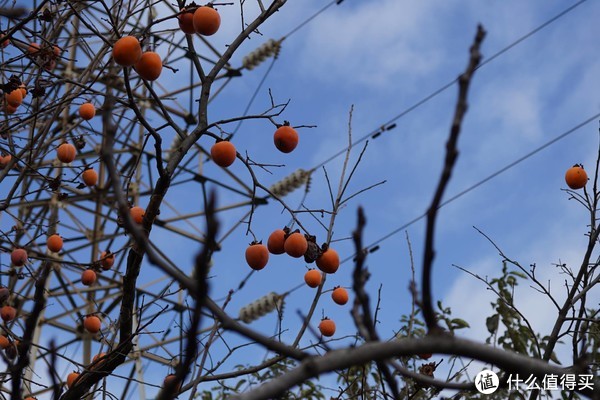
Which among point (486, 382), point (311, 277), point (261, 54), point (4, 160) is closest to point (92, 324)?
point (4, 160)

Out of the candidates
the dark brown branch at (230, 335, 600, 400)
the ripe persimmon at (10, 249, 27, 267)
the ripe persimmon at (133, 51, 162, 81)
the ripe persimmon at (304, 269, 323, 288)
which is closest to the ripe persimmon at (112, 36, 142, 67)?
the ripe persimmon at (133, 51, 162, 81)

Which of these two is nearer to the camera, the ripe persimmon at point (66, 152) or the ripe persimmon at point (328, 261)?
the ripe persimmon at point (328, 261)

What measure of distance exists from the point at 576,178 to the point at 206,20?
211 cm

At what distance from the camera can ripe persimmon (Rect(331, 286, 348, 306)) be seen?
373cm

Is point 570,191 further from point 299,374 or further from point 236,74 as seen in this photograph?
point 236,74

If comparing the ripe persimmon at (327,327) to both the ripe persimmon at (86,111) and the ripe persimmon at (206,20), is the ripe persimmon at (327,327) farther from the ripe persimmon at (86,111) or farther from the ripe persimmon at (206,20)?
the ripe persimmon at (86,111)

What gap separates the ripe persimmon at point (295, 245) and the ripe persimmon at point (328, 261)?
3.1 inches

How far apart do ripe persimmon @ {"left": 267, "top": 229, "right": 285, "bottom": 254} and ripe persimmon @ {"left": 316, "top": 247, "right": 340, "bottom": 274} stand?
166 millimetres

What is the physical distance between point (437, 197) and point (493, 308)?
3.83 metres

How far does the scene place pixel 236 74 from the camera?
1073 centimetres

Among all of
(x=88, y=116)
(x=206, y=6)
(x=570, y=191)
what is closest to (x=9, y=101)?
(x=88, y=116)

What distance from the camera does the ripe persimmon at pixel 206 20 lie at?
9.16 ft

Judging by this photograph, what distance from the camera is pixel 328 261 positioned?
280 centimetres

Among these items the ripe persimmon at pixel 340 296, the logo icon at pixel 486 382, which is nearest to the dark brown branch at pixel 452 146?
the logo icon at pixel 486 382
